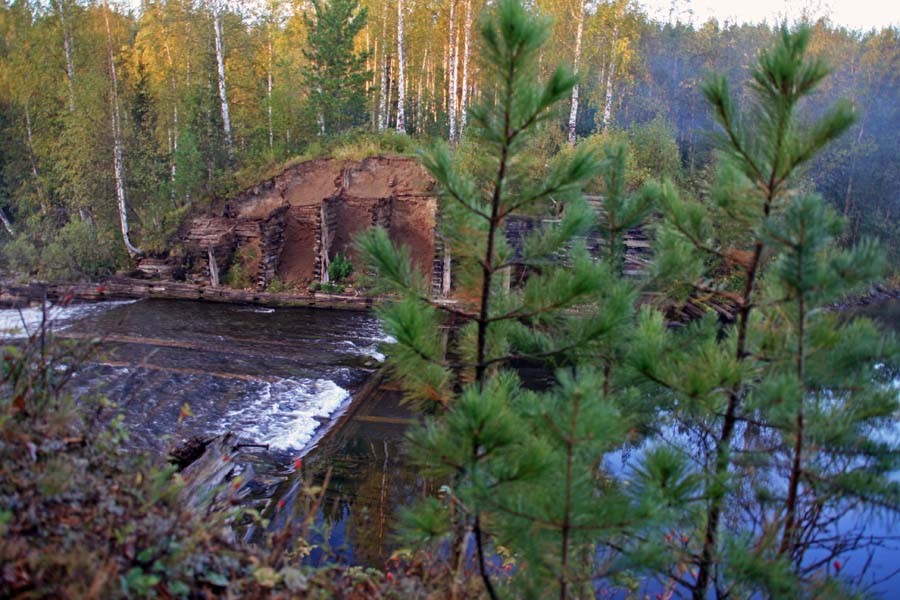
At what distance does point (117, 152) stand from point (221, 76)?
378 centimetres

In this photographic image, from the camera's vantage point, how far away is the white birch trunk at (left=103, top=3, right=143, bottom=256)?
60.1 feet

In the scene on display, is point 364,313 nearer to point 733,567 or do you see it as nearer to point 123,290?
point 123,290

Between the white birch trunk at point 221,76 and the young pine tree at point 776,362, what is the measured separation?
63.4 ft

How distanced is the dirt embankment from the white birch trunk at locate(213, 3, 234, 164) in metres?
2.34

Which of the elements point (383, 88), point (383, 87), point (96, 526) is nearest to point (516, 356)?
point (96, 526)

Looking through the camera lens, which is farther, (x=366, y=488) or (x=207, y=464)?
(x=366, y=488)

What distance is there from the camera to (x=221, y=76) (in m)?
19.9

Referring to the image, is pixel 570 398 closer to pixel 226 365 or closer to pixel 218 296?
pixel 226 365

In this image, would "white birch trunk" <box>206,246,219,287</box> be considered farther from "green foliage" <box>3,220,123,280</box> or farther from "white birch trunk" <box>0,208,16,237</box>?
"white birch trunk" <box>0,208,16,237</box>

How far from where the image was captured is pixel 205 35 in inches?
826

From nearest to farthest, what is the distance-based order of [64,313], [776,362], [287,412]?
[776,362], [287,412], [64,313]

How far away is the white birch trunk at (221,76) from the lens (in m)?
19.8

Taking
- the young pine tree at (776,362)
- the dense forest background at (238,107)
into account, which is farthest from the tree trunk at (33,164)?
the young pine tree at (776,362)

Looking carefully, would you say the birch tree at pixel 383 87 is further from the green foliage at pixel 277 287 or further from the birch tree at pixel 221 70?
the green foliage at pixel 277 287
